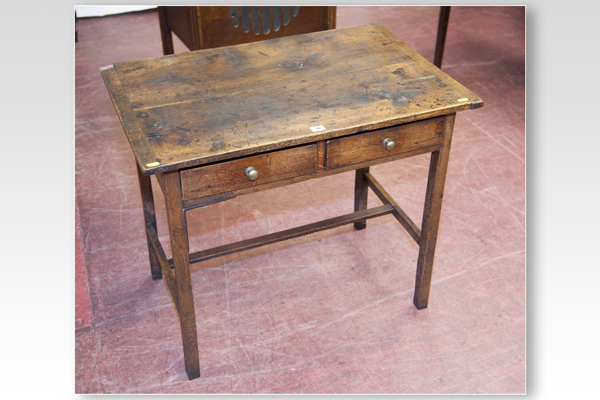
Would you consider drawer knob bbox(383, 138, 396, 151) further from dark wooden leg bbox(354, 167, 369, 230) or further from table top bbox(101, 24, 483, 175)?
dark wooden leg bbox(354, 167, 369, 230)

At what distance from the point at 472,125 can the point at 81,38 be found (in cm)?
360

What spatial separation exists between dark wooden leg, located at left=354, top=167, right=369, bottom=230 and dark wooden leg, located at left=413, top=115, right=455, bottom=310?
1.91ft

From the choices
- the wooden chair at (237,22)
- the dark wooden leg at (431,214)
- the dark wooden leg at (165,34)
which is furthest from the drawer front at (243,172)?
the dark wooden leg at (165,34)

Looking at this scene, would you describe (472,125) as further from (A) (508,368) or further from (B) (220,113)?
(B) (220,113)

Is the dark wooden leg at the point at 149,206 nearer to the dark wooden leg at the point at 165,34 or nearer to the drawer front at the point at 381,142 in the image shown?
the drawer front at the point at 381,142

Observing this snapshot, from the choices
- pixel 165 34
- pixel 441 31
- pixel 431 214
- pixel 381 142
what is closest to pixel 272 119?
pixel 381 142

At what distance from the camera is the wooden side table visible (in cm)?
194

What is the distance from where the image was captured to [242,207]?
11.2 feet

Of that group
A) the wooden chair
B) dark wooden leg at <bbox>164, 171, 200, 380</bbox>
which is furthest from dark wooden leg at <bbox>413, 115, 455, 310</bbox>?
the wooden chair

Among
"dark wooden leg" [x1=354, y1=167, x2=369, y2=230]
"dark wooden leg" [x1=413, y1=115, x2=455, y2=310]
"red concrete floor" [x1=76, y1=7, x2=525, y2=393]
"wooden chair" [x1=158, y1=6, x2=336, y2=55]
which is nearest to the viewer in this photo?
"dark wooden leg" [x1=413, y1=115, x2=455, y2=310]

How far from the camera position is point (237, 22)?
138 inches

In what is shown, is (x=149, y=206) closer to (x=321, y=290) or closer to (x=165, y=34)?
(x=321, y=290)

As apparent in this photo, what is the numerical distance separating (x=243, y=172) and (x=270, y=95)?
39cm

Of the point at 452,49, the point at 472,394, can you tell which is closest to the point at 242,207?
the point at 472,394
